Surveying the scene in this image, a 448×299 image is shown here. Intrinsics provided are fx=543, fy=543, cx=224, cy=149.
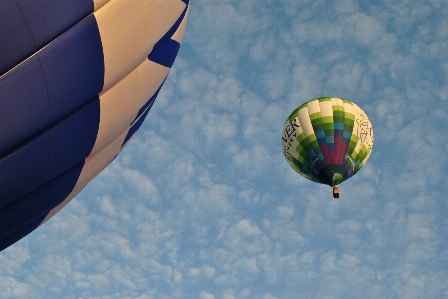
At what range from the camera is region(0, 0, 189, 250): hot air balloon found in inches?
244

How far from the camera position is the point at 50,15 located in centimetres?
627

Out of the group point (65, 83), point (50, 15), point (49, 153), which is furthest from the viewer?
point (49, 153)

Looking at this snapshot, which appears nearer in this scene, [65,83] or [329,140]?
[65,83]

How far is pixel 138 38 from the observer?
7.26m

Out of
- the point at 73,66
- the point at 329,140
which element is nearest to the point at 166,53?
the point at 73,66

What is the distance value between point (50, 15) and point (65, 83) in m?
0.83

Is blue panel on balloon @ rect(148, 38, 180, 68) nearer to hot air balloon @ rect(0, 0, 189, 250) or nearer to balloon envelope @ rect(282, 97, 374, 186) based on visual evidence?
hot air balloon @ rect(0, 0, 189, 250)

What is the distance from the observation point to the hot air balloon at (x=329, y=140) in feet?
51.4

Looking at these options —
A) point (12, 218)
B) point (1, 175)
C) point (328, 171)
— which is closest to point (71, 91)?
point (1, 175)

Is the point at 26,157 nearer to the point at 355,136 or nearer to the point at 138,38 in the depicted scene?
the point at 138,38

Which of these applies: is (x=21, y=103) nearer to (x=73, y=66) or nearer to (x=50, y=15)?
(x=73, y=66)

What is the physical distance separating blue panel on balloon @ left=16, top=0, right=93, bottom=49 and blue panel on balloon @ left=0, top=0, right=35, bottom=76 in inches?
2.6

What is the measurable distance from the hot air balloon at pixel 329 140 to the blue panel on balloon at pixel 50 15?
34.0 ft

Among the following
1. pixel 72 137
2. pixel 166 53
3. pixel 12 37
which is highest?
pixel 166 53
